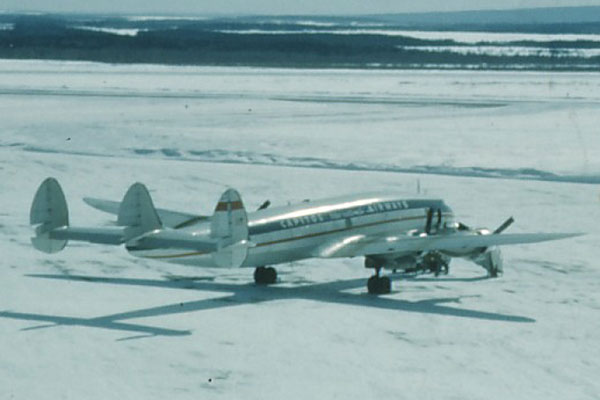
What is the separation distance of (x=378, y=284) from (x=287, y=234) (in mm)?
3718

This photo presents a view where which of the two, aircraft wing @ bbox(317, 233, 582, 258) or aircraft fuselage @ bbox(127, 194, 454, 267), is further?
aircraft wing @ bbox(317, 233, 582, 258)

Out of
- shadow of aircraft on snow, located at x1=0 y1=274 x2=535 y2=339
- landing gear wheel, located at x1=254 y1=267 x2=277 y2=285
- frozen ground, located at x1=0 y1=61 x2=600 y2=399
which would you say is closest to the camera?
frozen ground, located at x1=0 y1=61 x2=600 y2=399

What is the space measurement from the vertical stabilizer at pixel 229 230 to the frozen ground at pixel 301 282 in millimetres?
2035

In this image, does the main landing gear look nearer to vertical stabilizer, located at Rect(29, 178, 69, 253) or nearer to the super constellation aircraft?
the super constellation aircraft

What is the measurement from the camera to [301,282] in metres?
42.0

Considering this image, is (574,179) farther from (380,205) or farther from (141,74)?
(141,74)

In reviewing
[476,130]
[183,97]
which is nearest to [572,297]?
[476,130]

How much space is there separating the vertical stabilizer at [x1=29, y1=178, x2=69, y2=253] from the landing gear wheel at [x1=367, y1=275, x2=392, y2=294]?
10.8 meters

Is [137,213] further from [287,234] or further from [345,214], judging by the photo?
[345,214]

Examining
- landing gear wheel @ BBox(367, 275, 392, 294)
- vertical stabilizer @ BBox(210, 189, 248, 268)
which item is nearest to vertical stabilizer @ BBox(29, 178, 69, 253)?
vertical stabilizer @ BBox(210, 189, 248, 268)

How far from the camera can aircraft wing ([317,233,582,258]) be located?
38812 mm

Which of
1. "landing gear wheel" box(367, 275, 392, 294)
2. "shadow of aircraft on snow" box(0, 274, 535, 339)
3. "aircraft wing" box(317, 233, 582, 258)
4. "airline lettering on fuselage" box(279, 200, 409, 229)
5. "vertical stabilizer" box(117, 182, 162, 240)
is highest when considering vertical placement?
"vertical stabilizer" box(117, 182, 162, 240)

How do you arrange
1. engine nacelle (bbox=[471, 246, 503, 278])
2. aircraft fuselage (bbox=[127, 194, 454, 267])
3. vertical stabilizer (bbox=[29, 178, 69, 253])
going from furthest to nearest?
engine nacelle (bbox=[471, 246, 503, 278]) < aircraft fuselage (bbox=[127, 194, 454, 267]) < vertical stabilizer (bbox=[29, 178, 69, 253])

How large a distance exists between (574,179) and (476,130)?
21.2 m
